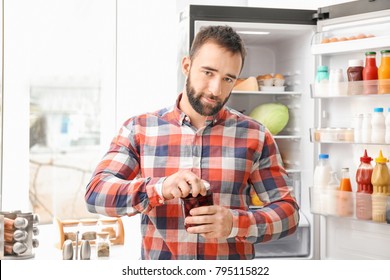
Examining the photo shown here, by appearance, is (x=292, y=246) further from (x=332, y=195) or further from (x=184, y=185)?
(x=184, y=185)

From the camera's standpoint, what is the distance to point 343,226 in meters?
2.71

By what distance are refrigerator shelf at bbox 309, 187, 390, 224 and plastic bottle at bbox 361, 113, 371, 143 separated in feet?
0.73

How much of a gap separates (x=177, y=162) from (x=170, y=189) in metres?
0.22

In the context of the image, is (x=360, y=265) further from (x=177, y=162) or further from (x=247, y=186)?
(x=177, y=162)

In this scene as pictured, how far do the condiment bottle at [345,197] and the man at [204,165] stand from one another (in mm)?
1222

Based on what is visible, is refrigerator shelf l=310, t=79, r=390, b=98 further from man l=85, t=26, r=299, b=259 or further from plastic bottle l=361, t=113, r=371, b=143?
man l=85, t=26, r=299, b=259

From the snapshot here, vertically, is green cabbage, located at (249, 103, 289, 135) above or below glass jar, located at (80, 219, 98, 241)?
above

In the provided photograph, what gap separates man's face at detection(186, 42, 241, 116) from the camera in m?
1.36

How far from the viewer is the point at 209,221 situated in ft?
4.00

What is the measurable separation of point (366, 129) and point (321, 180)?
30 cm

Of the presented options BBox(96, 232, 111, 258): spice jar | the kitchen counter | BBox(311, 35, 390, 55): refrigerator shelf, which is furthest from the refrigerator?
BBox(96, 232, 111, 258): spice jar

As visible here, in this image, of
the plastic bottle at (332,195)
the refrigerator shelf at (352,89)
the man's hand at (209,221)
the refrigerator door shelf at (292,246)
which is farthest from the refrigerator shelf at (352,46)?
the man's hand at (209,221)

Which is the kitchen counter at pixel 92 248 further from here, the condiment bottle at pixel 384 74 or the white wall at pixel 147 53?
the condiment bottle at pixel 384 74

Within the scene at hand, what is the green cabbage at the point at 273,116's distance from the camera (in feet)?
9.16
